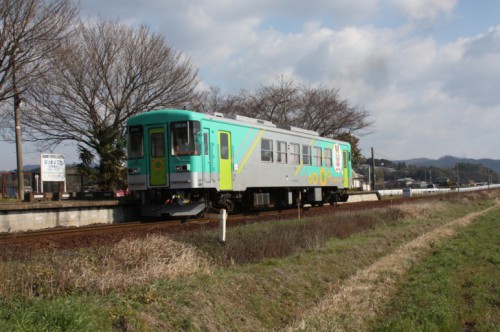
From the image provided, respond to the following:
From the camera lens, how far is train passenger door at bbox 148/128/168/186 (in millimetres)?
15312

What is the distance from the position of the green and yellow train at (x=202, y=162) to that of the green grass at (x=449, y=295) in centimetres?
654

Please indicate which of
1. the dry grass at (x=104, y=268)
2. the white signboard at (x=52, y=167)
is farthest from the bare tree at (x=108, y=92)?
the dry grass at (x=104, y=268)

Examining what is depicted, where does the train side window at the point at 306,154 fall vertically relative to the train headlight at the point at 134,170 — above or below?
above

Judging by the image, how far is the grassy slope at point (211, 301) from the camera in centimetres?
494

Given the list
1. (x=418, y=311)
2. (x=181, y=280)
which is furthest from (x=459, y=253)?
(x=181, y=280)

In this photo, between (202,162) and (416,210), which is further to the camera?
(416,210)

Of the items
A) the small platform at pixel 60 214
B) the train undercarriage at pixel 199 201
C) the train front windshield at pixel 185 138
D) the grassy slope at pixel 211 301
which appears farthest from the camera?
the train undercarriage at pixel 199 201

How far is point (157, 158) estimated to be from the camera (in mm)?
15516

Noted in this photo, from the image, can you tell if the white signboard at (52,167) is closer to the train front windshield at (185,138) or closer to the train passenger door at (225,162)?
the train front windshield at (185,138)

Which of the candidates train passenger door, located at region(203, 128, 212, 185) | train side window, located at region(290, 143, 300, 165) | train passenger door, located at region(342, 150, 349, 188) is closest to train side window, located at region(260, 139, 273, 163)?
train side window, located at region(290, 143, 300, 165)

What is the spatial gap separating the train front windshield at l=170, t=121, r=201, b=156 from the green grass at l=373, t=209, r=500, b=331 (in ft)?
22.9

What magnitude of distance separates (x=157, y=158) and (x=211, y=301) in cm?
953

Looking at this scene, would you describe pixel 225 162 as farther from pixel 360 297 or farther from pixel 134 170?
pixel 360 297

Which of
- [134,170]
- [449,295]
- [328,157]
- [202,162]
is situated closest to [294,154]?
[328,157]
